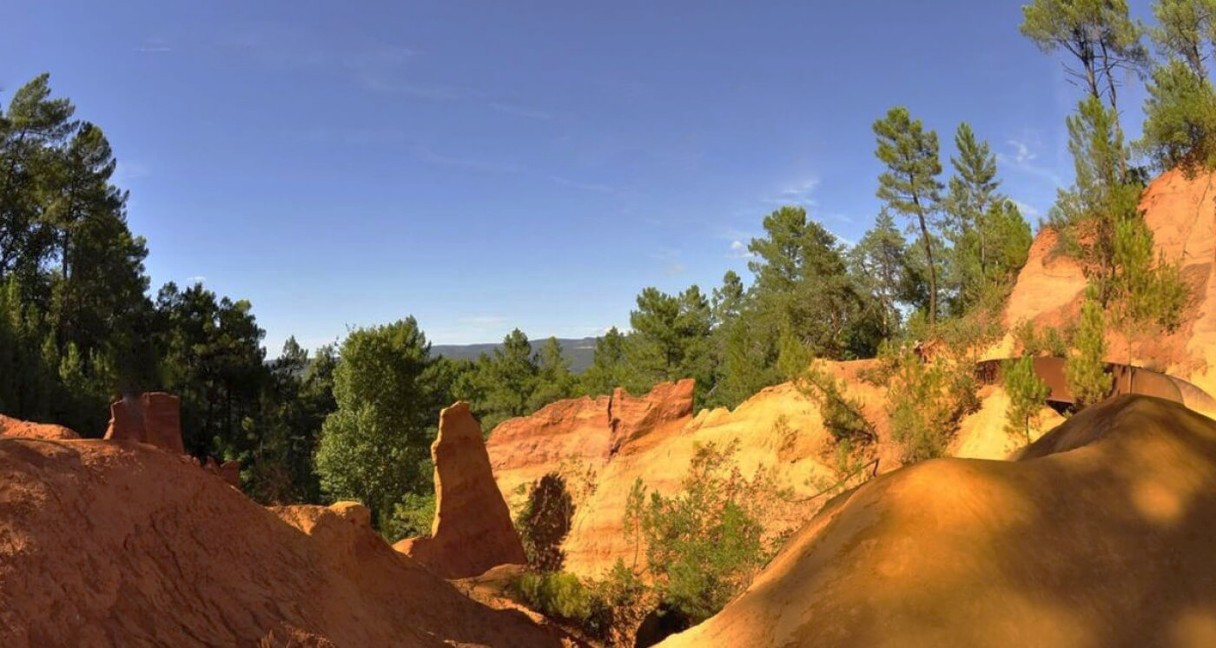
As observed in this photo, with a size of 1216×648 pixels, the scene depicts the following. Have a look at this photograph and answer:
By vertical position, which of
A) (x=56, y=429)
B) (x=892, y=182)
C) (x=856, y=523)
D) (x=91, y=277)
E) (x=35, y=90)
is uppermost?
(x=35, y=90)

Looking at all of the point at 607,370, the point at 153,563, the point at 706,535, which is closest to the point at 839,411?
the point at 706,535

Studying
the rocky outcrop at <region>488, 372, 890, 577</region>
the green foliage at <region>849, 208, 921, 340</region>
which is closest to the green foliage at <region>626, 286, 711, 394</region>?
the green foliage at <region>849, 208, 921, 340</region>

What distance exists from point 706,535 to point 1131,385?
1233cm

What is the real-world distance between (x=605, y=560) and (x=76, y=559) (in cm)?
2193

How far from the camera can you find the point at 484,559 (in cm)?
2555

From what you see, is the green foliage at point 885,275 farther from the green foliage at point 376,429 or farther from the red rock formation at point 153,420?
the red rock formation at point 153,420

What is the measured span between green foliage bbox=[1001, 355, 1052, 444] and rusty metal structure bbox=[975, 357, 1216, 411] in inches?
25.0

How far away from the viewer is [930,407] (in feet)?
77.0

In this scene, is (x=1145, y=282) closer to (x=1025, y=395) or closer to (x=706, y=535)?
(x=1025, y=395)

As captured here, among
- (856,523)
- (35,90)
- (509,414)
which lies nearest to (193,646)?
(856,523)

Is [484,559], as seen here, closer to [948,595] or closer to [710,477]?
[710,477]

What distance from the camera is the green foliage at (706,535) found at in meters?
19.8

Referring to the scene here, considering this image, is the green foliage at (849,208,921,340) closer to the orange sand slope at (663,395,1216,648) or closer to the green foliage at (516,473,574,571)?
the green foliage at (516,473,574,571)

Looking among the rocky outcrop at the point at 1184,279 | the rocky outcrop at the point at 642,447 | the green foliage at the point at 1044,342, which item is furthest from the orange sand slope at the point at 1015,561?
the green foliage at the point at 1044,342
